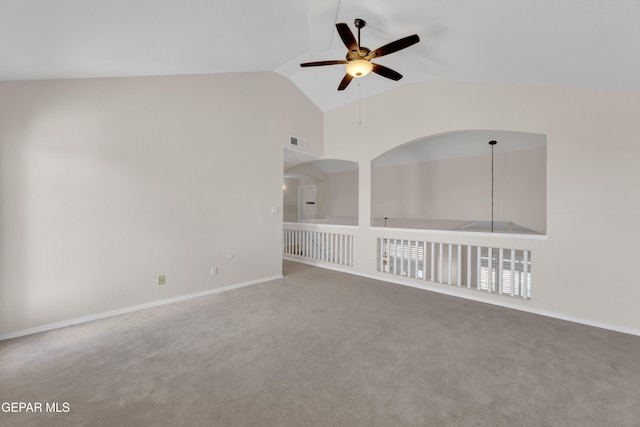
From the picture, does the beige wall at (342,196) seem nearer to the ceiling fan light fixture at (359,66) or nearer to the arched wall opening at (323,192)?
the arched wall opening at (323,192)

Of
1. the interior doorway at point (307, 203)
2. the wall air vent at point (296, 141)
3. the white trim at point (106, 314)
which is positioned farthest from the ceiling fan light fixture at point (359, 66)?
the interior doorway at point (307, 203)

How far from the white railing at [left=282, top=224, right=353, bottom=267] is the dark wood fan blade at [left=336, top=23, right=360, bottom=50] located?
3.36m

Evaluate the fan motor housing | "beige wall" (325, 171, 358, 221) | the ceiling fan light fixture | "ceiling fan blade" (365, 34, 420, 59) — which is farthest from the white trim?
"beige wall" (325, 171, 358, 221)

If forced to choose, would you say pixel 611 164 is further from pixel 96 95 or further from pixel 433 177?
pixel 96 95

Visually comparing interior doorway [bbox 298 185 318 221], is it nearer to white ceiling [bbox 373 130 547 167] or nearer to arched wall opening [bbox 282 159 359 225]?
arched wall opening [bbox 282 159 359 225]

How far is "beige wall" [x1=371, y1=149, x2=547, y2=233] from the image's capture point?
578 centimetres

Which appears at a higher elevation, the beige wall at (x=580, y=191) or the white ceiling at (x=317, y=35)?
the white ceiling at (x=317, y=35)

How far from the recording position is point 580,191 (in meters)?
3.14

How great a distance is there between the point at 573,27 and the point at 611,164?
172 cm

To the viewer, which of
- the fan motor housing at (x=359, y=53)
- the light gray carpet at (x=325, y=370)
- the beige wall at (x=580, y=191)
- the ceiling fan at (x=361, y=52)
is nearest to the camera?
the light gray carpet at (x=325, y=370)

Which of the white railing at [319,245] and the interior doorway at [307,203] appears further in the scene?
the interior doorway at [307,203]

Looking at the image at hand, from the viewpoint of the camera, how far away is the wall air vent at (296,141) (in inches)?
200

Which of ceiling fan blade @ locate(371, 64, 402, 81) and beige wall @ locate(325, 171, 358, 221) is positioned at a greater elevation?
ceiling fan blade @ locate(371, 64, 402, 81)

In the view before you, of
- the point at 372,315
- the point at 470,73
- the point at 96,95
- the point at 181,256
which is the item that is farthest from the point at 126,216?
the point at 470,73
